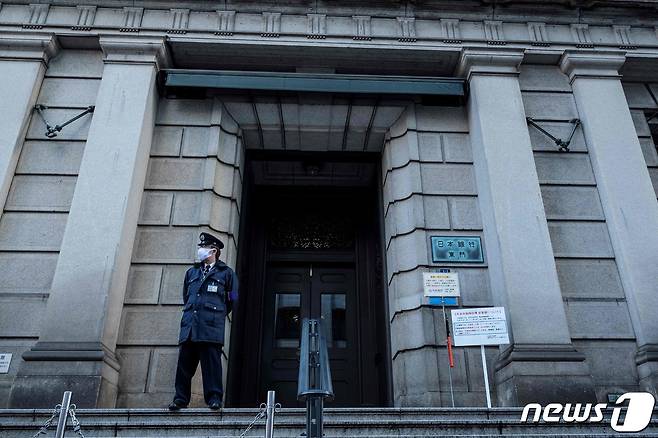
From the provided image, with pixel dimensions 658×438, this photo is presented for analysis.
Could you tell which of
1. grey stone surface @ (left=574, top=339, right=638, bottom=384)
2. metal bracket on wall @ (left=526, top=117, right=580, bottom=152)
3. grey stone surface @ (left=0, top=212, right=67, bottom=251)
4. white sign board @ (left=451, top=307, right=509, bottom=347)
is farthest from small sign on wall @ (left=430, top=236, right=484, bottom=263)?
grey stone surface @ (left=0, top=212, right=67, bottom=251)

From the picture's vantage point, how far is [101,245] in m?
8.46

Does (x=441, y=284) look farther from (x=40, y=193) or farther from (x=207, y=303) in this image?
(x=40, y=193)

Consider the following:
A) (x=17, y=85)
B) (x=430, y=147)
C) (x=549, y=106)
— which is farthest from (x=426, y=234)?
(x=17, y=85)

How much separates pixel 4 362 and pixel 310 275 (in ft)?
20.0

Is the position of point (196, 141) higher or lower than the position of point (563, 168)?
higher

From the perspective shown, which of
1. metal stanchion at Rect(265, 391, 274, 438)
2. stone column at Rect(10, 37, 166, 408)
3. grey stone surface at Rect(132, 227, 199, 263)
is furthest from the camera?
grey stone surface at Rect(132, 227, 199, 263)

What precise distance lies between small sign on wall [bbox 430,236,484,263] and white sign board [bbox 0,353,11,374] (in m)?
6.97

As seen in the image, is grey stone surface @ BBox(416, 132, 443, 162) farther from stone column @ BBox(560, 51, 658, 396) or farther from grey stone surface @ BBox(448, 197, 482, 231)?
stone column @ BBox(560, 51, 658, 396)

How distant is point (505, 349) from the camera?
832 cm

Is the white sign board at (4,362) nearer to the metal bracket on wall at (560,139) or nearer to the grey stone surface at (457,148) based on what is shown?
the grey stone surface at (457,148)

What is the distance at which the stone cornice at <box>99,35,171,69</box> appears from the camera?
10109mm

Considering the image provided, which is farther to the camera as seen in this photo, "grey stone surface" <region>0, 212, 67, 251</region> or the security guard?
"grey stone surface" <region>0, 212, 67, 251</region>

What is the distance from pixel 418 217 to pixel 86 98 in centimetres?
667

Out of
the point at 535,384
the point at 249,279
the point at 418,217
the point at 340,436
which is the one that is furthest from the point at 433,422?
the point at 249,279
